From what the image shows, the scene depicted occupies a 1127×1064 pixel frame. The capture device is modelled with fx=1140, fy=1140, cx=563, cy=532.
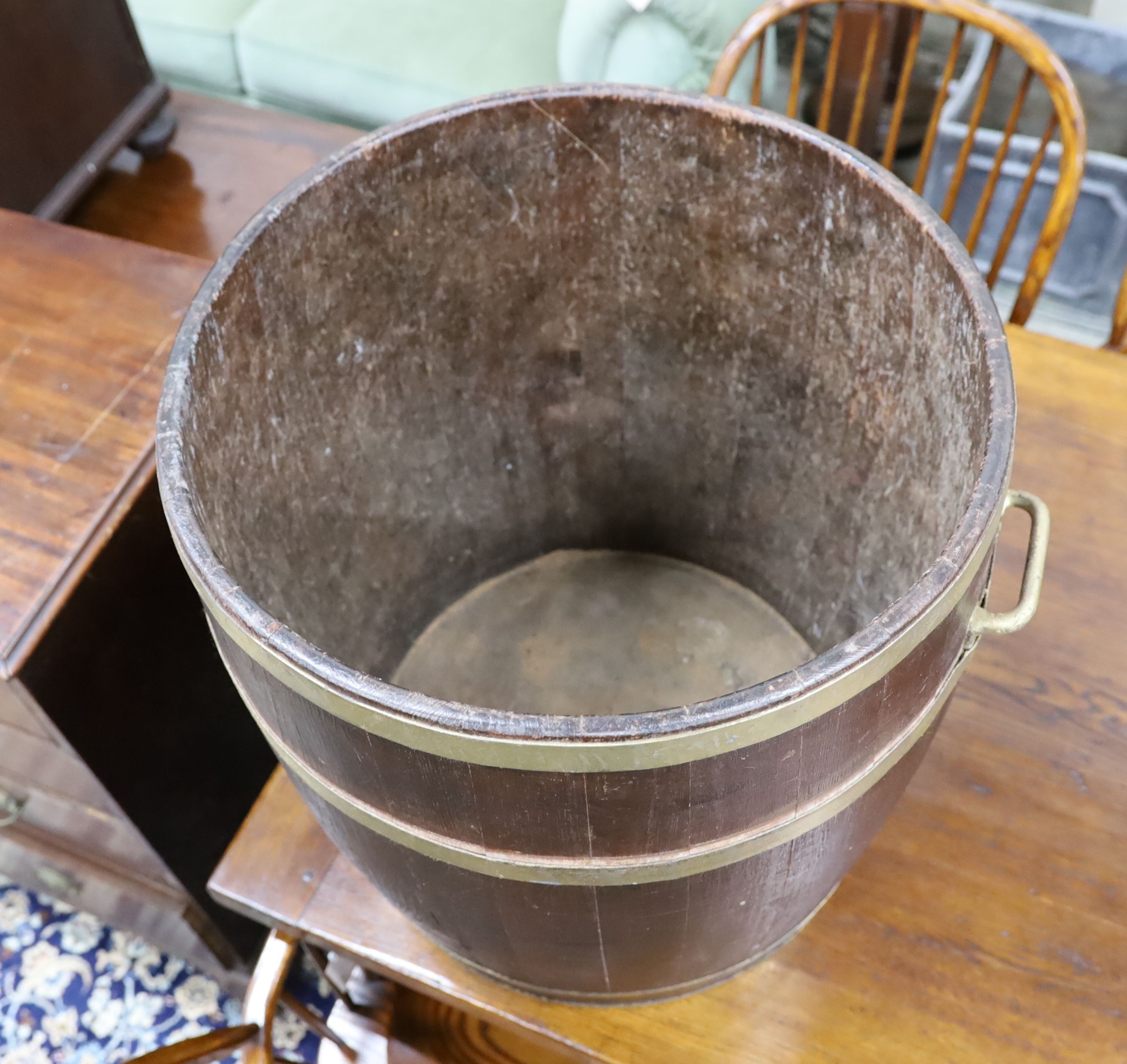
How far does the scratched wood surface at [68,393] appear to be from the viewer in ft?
3.11

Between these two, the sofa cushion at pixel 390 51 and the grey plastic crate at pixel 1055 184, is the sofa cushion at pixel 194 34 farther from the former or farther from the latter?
the grey plastic crate at pixel 1055 184

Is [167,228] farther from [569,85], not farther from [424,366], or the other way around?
[569,85]

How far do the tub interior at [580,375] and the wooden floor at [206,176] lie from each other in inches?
27.6

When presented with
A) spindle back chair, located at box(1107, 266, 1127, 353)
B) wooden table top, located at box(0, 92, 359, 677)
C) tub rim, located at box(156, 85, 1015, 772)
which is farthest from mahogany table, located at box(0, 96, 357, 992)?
spindle back chair, located at box(1107, 266, 1127, 353)

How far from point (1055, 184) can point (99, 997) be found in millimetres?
1776

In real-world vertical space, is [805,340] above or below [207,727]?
Result: above

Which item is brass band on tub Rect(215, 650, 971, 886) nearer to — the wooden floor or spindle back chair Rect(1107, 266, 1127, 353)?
spindle back chair Rect(1107, 266, 1127, 353)

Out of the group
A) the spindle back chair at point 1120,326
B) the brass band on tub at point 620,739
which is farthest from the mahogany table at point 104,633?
the spindle back chair at point 1120,326

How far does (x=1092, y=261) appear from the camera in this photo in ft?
6.23

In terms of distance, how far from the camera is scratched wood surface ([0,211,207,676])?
0.95 m

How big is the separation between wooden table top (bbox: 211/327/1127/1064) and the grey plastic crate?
0.90 meters

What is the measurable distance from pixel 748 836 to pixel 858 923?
0.33 m

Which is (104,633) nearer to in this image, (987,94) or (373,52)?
(987,94)

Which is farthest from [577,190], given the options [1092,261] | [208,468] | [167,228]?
[1092,261]
